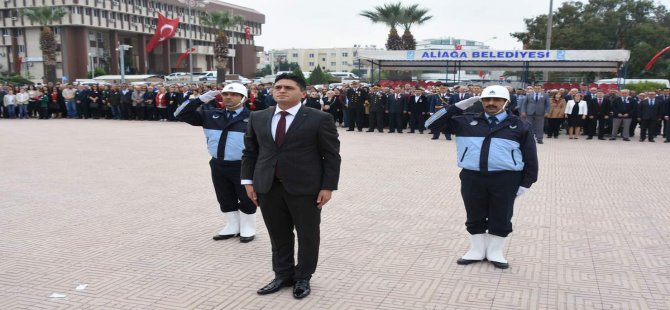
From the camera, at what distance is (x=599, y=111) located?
16.9 m

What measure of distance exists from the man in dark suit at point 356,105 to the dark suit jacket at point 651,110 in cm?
830

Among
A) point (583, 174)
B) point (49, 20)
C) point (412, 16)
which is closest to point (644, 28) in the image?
point (412, 16)

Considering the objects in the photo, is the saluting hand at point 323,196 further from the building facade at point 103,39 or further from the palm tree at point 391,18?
the building facade at point 103,39

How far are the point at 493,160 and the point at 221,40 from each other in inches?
1822

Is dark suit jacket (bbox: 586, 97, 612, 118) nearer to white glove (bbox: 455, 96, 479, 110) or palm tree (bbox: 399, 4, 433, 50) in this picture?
white glove (bbox: 455, 96, 479, 110)

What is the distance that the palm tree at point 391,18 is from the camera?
130 ft

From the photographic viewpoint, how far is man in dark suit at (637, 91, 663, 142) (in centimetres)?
1630

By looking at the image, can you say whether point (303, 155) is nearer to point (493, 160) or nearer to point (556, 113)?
point (493, 160)

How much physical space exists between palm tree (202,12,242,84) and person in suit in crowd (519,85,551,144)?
32.7 meters

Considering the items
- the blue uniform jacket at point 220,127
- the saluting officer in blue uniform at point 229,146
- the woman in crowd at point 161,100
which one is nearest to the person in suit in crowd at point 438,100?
the woman in crowd at point 161,100

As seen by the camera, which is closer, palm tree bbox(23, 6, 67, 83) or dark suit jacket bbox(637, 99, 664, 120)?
dark suit jacket bbox(637, 99, 664, 120)

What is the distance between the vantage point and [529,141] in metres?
4.96

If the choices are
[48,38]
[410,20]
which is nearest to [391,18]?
[410,20]

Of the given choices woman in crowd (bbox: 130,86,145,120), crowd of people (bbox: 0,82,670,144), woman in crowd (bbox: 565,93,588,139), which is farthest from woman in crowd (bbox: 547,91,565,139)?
woman in crowd (bbox: 130,86,145,120)
